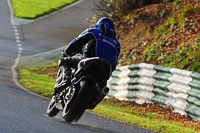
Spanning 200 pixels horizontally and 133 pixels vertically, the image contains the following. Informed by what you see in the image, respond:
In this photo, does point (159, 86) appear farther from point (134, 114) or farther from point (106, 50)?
point (106, 50)

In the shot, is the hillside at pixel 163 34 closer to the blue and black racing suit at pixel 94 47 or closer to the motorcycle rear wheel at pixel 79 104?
the blue and black racing suit at pixel 94 47

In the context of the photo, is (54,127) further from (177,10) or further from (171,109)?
(177,10)

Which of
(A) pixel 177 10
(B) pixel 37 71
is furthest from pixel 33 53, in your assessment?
(A) pixel 177 10

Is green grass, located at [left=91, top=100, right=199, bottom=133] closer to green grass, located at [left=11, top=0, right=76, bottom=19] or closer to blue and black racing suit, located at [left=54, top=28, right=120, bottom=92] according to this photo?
blue and black racing suit, located at [left=54, top=28, right=120, bottom=92]

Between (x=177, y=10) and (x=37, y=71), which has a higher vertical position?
(x=177, y=10)

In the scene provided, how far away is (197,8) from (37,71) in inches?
266

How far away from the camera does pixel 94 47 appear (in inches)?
367

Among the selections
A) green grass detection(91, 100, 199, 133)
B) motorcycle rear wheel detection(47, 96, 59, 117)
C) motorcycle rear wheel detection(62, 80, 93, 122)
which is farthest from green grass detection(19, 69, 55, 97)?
motorcycle rear wheel detection(62, 80, 93, 122)

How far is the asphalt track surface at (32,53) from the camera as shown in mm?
8938

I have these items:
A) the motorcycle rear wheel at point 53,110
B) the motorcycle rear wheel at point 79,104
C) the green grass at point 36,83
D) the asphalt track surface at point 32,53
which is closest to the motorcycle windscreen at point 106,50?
the motorcycle rear wheel at point 79,104

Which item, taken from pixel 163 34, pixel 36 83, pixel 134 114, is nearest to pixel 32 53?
pixel 163 34

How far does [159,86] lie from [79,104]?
5.55 metres

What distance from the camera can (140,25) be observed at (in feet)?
70.6

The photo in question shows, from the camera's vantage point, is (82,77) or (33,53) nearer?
(82,77)
